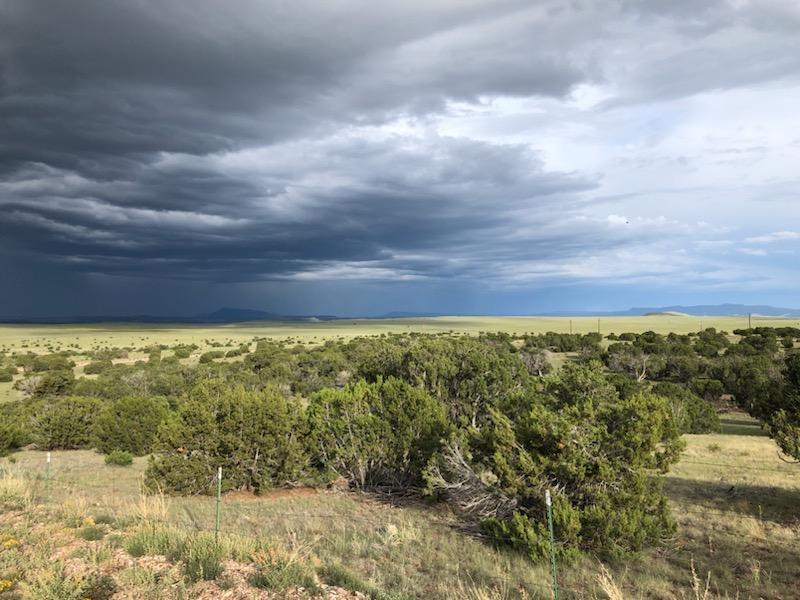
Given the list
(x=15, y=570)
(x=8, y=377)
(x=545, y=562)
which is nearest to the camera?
(x=15, y=570)

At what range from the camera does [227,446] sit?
16234 millimetres

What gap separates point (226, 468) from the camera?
16.2 m

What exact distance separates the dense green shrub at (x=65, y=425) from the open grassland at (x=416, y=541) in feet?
26.4

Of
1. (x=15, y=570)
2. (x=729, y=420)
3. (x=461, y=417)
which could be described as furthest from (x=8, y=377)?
(x=729, y=420)

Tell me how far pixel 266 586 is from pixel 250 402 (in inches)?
418

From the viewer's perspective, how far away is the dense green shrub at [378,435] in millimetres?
16453

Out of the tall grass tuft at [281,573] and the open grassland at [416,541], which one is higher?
the tall grass tuft at [281,573]

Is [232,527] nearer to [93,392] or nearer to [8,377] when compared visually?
[93,392]

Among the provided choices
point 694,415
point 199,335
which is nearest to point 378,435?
point 694,415

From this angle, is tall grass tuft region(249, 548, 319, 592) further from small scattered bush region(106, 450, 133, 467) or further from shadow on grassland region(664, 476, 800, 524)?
small scattered bush region(106, 450, 133, 467)

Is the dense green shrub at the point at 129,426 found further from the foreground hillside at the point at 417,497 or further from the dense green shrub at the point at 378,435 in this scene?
the dense green shrub at the point at 378,435

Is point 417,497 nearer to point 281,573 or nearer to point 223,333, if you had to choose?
point 281,573

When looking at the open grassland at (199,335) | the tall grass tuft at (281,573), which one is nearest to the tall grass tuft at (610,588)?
the tall grass tuft at (281,573)

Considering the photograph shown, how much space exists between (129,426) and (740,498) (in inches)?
895
